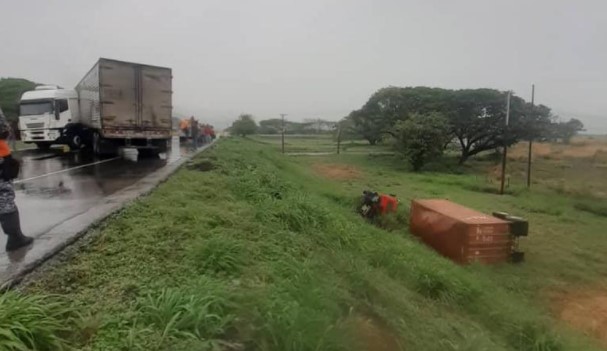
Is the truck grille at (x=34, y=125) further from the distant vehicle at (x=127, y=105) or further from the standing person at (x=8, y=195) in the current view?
the standing person at (x=8, y=195)

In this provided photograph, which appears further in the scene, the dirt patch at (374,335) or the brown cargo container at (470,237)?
the brown cargo container at (470,237)

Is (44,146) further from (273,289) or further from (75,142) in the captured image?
(273,289)

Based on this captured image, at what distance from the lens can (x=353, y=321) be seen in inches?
149

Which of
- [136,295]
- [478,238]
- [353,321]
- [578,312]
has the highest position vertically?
[136,295]

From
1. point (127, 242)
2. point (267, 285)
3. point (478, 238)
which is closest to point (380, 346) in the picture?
point (267, 285)

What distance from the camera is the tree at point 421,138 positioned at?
33.7 meters

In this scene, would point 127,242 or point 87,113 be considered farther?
point 87,113

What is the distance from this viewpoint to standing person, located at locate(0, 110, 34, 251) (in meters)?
4.50

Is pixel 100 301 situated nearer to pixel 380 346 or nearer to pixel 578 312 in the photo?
pixel 380 346

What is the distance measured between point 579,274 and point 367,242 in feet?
16.5

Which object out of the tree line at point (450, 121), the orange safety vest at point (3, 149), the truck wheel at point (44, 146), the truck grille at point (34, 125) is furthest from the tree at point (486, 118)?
the orange safety vest at point (3, 149)

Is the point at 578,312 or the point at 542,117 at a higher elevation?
the point at 542,117

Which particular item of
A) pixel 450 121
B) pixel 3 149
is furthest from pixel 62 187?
pixel 450 121

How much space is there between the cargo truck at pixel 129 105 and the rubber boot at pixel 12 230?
11.9 metres
